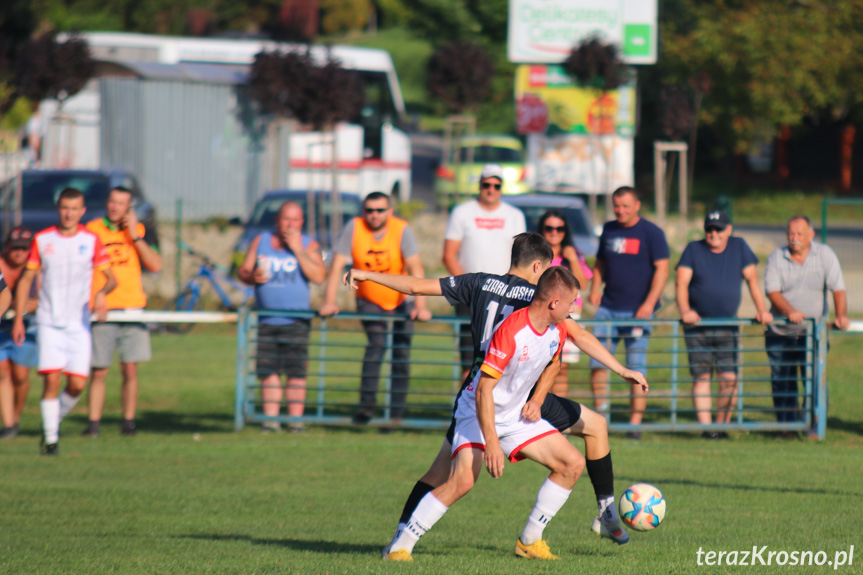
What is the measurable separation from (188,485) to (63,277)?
7.44 feet

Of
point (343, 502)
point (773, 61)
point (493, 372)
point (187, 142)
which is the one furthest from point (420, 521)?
point (773, 61)

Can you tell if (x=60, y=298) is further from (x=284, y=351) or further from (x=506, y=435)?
(x=506, y=435)

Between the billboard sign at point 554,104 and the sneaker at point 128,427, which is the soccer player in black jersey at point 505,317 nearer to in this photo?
the sneaker at point 128,427

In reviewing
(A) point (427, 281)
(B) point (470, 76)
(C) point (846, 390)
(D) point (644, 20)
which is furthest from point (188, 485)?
(D) point (644, 20)

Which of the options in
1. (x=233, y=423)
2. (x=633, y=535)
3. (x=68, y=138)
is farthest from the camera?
(x=68, y=138)

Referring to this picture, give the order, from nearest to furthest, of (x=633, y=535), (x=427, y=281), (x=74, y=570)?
(x=74, y=570) < (x=427, y=281) < (x=633, y=535)

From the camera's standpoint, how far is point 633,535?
664 centimetres

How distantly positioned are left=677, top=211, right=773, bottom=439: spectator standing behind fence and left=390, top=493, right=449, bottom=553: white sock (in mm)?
4753

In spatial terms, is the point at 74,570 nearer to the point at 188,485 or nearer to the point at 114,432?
the point at 188,485

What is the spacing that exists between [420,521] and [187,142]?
19791 mm

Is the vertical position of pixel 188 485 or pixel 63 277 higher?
pixel 63 277

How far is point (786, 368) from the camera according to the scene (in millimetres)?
10344

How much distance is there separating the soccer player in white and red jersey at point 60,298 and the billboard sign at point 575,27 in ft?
65.1

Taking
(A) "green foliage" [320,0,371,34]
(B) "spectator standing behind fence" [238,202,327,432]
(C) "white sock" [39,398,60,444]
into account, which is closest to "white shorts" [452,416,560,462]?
(B) "spectator standing behind fence" [238,202,327,432]
